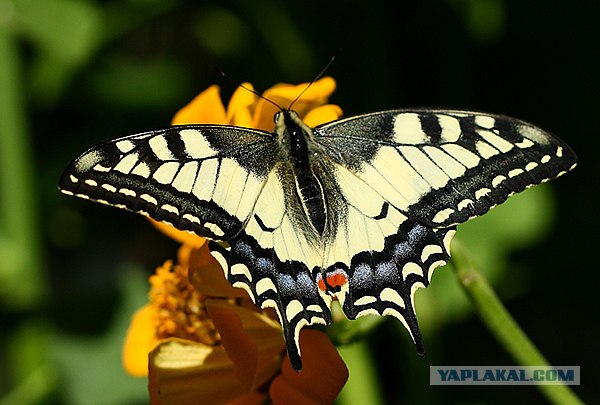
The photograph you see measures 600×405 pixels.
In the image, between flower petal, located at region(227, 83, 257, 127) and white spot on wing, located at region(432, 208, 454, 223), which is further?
flower petal, located at region(227, 83, 257, 127)

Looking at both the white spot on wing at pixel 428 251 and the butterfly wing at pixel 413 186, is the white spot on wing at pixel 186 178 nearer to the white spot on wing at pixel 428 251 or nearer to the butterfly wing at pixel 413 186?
the butterfly wing at pixel 413 186

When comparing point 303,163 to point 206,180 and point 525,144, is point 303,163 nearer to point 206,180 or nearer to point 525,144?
point 206,180

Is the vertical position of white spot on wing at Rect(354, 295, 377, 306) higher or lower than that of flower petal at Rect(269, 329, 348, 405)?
higher

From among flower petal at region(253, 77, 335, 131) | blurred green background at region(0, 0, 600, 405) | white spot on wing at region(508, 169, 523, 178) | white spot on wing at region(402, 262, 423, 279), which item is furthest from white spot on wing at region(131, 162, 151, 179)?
blurred green background at region(0, 0, 600, 405)

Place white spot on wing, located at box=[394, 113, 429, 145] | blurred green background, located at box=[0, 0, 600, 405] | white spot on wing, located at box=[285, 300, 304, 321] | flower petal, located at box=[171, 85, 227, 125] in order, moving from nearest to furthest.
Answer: white spot on wing, located at box=[285, 300, 304, 321]
white spot on wing, located at box=[394, 113, 429, 145]
flower petal, located at box=[171, 85, 227, 125]
blurred green background, located at box=[0, 0, 600, 405]

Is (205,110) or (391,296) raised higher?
(205,110)

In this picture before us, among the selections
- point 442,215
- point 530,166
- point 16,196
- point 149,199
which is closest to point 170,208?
point 149,199

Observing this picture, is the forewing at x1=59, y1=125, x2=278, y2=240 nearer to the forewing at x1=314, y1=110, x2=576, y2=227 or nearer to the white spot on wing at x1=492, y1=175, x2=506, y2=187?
the forewing at x1=314, y1=110, x2=576, y2=227
